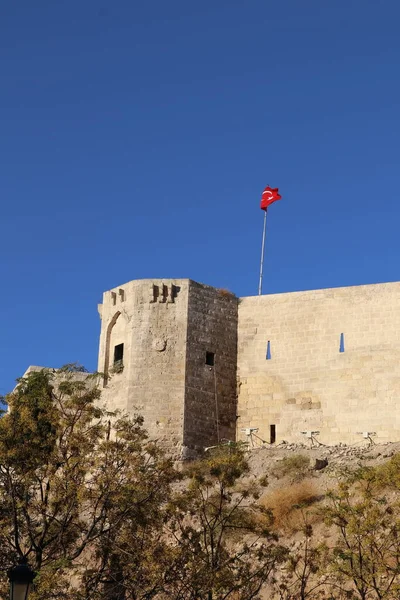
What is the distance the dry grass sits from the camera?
72.0 feet

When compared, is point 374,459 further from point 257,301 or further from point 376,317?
point 257,301

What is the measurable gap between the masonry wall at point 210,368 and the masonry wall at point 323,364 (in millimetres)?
300

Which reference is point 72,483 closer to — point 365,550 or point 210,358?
point 365,550

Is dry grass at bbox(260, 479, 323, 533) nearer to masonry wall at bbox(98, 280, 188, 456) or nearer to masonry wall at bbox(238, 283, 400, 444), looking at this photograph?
masonry wall at bbox(238, 283, 400, 444)

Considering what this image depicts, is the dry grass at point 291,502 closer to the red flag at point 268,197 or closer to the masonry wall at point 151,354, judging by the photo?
the masonry wall at point 151,354

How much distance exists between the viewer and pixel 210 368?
88.4ft

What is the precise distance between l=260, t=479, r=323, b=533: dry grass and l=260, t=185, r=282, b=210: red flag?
948 centimetres

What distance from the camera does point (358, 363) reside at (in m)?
25.9

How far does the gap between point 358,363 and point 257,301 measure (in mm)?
3622

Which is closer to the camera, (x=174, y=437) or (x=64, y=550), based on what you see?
(x=64, y=550)

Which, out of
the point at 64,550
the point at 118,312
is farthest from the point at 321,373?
the point at 64,550

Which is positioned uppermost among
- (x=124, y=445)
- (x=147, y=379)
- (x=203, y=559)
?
(x=147, y=379)

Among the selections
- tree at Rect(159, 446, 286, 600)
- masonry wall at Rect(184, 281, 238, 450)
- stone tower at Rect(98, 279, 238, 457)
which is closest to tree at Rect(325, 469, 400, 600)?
tree at Rect(159, 446, 286, 600)

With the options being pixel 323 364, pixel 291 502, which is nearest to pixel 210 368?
pixel 323 364
